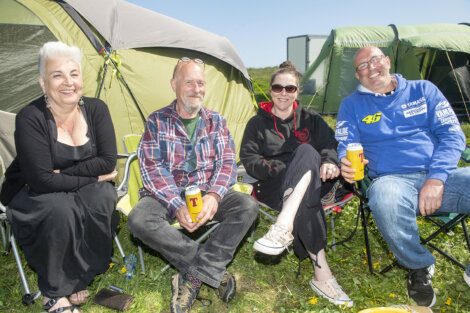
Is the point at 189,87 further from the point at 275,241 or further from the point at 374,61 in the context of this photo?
the point at 374,61

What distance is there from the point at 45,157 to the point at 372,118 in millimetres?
2285

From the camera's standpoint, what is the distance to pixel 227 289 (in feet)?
8.99

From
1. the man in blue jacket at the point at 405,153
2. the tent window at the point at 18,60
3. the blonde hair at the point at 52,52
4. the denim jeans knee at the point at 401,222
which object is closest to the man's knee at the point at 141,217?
the blonde hair at the point at 52,52

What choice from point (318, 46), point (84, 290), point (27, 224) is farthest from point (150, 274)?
point (318, 46)

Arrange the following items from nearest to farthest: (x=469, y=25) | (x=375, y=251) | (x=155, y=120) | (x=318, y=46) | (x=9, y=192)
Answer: (x=9, y=192), (x=155, y=120), (x=375, y=251), (x=469, y=25), (x=318, y=46)

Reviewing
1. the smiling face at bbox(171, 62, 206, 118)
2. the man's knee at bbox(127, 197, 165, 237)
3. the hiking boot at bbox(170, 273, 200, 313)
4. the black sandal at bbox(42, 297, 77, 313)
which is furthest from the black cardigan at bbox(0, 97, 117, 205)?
the hiking boot at bbox(170, 273, 200, 313)

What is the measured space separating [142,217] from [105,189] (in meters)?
0.36

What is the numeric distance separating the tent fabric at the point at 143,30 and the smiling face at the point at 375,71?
2364 mm

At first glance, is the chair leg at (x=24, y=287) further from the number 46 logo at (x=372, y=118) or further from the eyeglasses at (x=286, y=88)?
the number 46 logo at (x=372, y=118)

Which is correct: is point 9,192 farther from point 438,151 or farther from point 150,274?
point 438,151

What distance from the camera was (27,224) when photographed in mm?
2484

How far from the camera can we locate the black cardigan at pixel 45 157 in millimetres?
2518

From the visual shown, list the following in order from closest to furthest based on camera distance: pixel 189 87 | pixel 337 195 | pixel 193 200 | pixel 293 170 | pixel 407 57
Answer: pixel 193 200, pixel 293 170, pixel 189 87, pixel 337 195, pixel 407 57

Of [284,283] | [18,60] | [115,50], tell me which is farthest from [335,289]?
[18,60]
